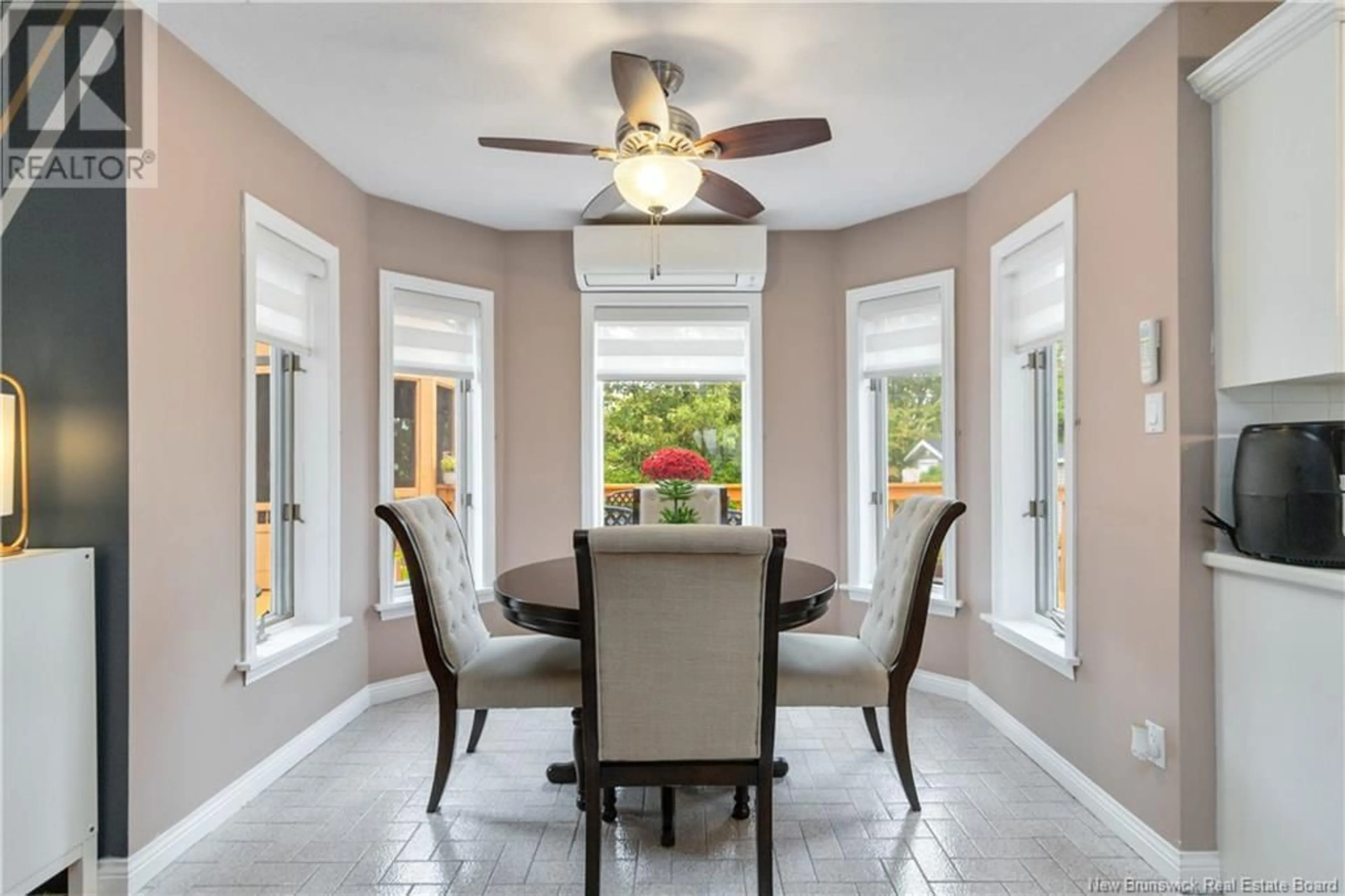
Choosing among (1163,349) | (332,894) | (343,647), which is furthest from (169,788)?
(1163,349)

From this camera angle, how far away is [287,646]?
8.59 feet

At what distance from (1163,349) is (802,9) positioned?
4.75ft

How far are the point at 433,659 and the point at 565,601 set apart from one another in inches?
20.6

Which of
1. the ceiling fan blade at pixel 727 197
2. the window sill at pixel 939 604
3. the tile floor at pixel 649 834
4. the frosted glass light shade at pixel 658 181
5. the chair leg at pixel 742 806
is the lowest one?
the tile floor at pixel 649 834

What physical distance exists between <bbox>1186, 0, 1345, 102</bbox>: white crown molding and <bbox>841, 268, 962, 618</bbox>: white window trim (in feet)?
5.04

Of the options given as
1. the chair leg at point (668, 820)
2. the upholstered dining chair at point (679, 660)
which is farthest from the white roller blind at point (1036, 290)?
the chair leg at point (668, 820)

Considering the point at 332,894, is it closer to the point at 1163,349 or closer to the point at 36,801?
the point at 36,801

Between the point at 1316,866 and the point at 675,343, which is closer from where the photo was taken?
the point at 1316,866

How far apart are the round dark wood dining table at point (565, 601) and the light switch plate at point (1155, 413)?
42.2 inches

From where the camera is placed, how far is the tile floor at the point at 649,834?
1911 mm

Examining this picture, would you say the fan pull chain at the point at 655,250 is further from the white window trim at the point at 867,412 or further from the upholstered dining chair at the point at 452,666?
the upholstered dining chair at the point at 452,666

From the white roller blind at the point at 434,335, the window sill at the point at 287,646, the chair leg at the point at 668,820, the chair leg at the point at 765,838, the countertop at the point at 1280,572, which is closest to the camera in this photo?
the countertop at the point at 1280,572

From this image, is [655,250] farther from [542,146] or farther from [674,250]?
[542,146]

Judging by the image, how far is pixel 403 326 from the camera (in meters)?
3.48
